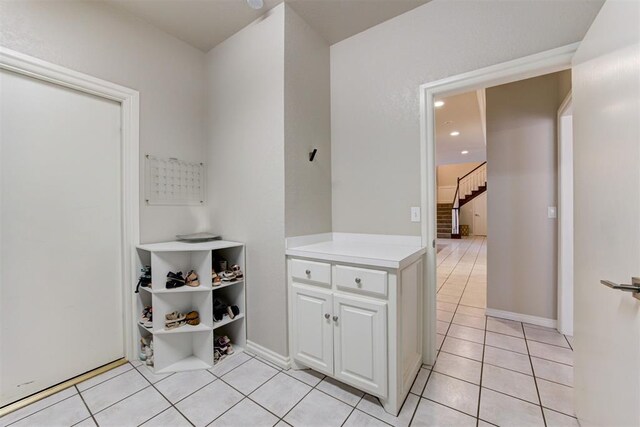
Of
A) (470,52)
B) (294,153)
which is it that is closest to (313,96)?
(294,153)

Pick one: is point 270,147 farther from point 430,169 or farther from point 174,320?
point 174,320

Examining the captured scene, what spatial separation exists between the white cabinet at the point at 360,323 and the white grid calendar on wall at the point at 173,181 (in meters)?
1.19

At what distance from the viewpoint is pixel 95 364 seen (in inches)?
74.2

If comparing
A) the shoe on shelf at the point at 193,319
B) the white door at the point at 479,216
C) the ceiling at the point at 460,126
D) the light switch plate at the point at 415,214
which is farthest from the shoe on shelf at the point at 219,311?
the white door at the point at 479,216

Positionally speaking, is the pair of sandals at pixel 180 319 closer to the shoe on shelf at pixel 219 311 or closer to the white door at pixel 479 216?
the shoe on shelf at pixel 219 311

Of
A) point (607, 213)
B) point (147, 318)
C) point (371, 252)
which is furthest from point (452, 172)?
point (147, 318)

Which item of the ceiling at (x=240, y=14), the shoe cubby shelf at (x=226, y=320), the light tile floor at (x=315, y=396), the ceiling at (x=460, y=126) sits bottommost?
the light tile floor at (x=315, y=396)

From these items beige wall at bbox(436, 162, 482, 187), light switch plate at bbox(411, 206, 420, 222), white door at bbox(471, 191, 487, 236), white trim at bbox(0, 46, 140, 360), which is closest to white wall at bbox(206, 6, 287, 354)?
white trim at bbox(0, 46, 140, 360)

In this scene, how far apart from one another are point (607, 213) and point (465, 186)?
1070 centimetres

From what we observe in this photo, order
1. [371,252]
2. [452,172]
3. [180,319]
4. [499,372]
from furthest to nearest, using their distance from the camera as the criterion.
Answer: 1. [452,172]
2. [180,319]
3. [499,372]
4. [371,252]

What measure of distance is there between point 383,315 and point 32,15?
277 centimetres

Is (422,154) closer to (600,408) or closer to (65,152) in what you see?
(600,408)

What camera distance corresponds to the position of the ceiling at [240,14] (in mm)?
1900

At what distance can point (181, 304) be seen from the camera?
78.7 inches
